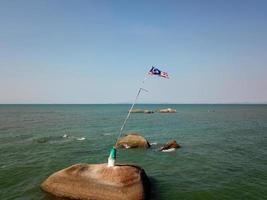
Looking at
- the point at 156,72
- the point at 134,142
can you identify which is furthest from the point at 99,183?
the point at 134,142

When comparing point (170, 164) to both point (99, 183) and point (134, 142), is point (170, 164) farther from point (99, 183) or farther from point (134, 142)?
point (99, 183)

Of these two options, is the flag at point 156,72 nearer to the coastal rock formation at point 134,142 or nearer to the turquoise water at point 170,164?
the turquoise water at point 170,164

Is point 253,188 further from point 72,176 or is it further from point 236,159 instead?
point 72,176

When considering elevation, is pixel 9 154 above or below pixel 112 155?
below

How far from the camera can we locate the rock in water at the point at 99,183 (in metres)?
17.9

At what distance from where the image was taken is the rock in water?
58.6 ft

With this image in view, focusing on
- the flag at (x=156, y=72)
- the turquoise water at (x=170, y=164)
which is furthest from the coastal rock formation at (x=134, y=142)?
the flag at (x=156, y=72)

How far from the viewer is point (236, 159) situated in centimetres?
3125

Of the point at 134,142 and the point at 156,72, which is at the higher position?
the point at 156,72

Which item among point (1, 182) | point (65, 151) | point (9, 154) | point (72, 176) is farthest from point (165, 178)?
point (9, 154)

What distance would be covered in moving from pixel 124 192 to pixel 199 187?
7.28 meters

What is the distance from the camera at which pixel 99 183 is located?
18422 millimetres

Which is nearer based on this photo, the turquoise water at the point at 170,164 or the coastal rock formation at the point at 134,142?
the turquoise water at the point at 170,164

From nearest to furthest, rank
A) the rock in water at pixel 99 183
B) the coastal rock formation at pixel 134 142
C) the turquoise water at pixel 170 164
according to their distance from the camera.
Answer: the rock in water at pixel 99 183 → the turquoise water at pixel 170 164 → the coastal rock formation at pixel 134 142
